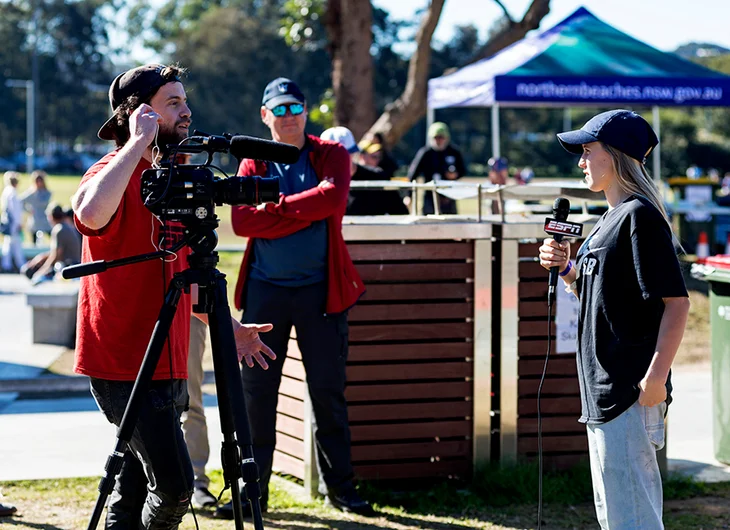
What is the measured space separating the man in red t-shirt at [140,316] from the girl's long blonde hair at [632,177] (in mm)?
1447

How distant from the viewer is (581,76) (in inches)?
525

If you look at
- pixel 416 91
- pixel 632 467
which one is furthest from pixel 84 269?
pixel 416 91

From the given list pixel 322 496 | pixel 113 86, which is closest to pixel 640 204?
pixel 113 86

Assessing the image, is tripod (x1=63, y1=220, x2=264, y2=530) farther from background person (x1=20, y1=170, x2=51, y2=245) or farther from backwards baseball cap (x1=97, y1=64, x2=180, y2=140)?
background person (x1=20, y1=170, x2=51, y2=245)

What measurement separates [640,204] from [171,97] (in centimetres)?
158

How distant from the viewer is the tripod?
3098 mm

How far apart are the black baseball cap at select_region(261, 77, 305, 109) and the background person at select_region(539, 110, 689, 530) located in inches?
77.2

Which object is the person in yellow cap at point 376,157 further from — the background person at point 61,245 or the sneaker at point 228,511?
the sneaker at point 228,511

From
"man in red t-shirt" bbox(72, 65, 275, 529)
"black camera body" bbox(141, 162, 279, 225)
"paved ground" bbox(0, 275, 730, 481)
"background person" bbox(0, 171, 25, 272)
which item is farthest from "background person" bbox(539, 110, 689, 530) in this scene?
"background person" bbox(0, 171, 25, 272)

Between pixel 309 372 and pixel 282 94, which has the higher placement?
pixel 282 94

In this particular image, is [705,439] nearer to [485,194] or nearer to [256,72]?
[485,194]

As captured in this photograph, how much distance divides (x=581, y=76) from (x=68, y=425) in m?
8.51

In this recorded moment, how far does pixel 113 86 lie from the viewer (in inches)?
141

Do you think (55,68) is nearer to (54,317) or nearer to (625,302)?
(54,317)
